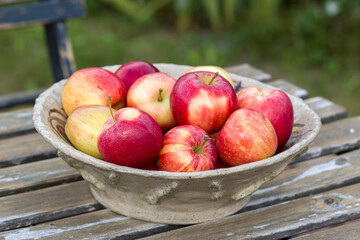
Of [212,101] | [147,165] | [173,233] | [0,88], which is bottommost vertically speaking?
[0,88]

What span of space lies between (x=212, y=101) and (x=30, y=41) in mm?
2827

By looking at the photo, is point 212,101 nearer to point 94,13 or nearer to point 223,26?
point 223,26

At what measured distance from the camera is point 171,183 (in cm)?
93

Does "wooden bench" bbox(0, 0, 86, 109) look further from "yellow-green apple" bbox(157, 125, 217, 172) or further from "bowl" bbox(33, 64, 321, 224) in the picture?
"yellow-green apple" bbox(157, 125, 217, 172)

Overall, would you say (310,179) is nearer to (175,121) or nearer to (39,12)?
(175,121)

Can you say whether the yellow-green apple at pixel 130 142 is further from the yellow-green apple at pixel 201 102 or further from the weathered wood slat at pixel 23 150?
the weathered wood slat at pixel 23 150

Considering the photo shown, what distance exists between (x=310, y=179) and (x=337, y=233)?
0.22m

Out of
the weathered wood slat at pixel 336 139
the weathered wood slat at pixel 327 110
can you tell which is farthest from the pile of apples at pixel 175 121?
the weathered wood slat at pixel 327 110

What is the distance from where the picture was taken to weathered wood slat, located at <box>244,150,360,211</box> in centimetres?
116

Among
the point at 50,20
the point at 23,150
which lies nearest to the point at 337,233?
the point at 23,150

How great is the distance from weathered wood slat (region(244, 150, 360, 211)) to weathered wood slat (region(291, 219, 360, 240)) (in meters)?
0.13

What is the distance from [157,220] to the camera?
41.7 inches

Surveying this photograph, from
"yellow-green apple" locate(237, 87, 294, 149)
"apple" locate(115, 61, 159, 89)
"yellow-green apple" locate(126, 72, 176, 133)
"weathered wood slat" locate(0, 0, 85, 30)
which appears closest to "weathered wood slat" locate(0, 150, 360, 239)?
"yellow-green apple" locate(237, 87, 294, 149)

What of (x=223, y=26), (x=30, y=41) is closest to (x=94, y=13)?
(x=30, y=41)
